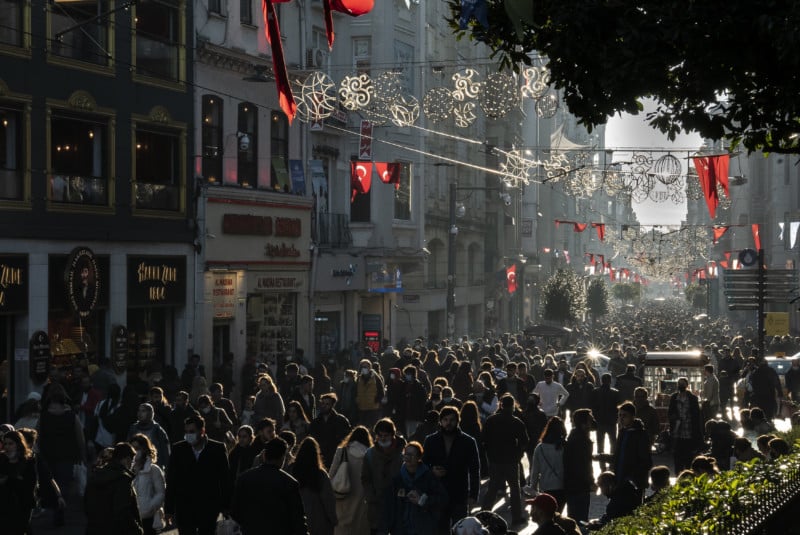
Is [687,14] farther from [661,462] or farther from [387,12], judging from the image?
[387,12]

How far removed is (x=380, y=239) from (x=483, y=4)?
37.0m

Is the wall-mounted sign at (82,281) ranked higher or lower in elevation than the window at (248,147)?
lower

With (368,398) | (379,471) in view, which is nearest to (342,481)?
(379,471)

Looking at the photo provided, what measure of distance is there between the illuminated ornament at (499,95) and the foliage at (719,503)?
555 inches

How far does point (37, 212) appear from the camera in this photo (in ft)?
88.2

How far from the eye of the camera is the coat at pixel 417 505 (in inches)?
477

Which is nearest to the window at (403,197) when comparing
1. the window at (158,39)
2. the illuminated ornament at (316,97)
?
the illuminated ornament at (316,97)

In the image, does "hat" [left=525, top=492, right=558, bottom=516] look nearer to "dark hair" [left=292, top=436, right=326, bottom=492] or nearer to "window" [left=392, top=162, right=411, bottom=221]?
"dark hair" [left=292, top=436, right=326, bottom=492]

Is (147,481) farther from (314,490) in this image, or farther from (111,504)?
(314,490)

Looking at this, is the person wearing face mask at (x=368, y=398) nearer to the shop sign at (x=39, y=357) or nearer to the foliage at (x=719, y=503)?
the shop sign at (x=39, y=357)

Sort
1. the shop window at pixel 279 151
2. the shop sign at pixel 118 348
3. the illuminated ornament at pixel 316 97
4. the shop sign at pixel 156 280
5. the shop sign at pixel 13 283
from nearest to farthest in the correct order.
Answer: the illuminated ornament at pixel 316 97 < the shop sign at pixel 13 283 < the shop sign at pixel 118 348 < the shop sign at pixel 156 280 < the shop window at pixel 279 151

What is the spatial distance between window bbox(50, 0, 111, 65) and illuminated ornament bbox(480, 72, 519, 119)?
8.09 meters

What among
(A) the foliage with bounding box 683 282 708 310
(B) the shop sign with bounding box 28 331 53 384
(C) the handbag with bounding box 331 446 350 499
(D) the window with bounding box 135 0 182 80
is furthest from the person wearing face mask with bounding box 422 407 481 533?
(A) the foliage with bounding box 683 282 708 310

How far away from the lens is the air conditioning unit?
130ft
